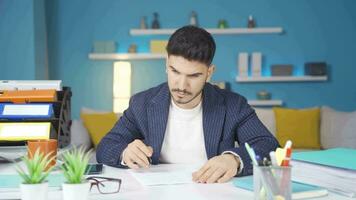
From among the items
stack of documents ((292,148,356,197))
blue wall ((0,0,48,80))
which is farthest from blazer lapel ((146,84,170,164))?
blue wall ((0,0,48,80))

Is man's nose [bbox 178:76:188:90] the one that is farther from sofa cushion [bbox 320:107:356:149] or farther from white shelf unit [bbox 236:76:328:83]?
white shelf unit [bbox 236:76:328:83]

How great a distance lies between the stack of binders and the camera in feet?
5.90

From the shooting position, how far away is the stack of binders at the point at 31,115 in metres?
1.80

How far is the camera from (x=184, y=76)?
1.79 metres

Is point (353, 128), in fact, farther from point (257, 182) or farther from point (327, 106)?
point (257, 182)

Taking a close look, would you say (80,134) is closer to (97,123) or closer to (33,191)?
(97,123)

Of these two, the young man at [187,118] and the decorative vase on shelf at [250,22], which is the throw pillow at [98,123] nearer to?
the decorative vase on shelf at [250,22]

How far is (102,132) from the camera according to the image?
183 inches

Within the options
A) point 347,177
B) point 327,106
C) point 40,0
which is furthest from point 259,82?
point 347,177

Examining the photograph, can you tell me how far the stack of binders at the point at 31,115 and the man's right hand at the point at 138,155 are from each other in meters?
0.31

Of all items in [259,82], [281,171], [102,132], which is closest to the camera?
[281,171]

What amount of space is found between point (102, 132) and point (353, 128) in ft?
7.25

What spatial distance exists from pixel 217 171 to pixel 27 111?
2.39 feet

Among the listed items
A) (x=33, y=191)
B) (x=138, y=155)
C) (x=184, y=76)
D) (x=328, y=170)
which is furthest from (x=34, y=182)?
(x=184, y=76)
